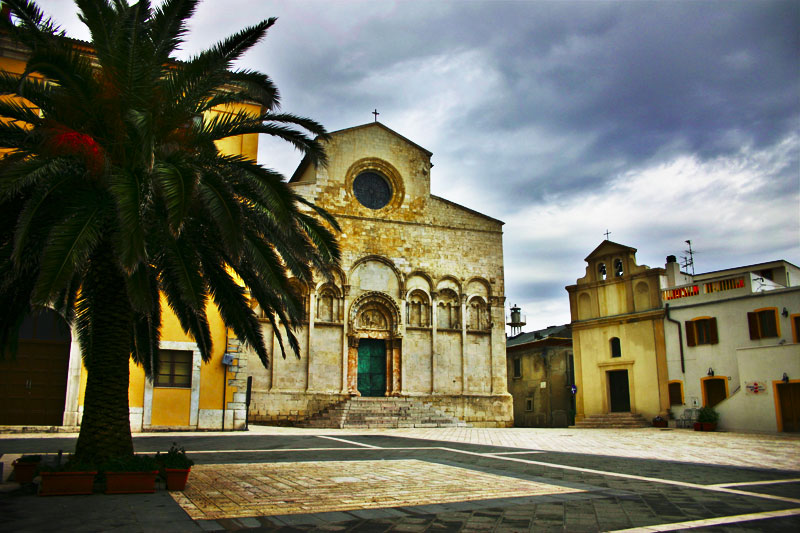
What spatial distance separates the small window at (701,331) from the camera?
2644 cm

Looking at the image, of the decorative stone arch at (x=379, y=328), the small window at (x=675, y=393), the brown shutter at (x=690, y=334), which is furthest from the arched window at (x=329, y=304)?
the brown shutter at (x=690, y=334)

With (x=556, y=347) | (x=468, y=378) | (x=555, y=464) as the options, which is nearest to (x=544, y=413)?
(x=556, y=347)

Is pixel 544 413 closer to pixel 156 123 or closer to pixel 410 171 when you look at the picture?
pixel 410 171

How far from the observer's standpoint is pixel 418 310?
3131cm

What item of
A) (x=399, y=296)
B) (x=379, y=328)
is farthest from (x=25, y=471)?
(x=399, y=296)

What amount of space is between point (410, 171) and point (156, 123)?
24.4 metres

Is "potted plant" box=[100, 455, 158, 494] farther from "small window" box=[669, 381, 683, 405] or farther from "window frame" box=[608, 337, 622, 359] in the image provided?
"window frame" box=[608, 337, 622, 359]

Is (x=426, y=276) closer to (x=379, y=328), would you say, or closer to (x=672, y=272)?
(x=379, y=328)

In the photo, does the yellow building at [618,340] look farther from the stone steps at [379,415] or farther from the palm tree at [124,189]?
the palm tree at [124,189]

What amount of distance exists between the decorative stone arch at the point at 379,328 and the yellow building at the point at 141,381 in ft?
28.2

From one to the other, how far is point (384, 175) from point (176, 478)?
1006 inches

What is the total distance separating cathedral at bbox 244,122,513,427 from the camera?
29.2m

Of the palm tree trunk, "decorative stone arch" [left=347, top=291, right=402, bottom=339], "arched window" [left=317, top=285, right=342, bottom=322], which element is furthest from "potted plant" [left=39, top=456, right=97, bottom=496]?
"decorative stone arch" [left=347, top=291, right=402, bottom=339]

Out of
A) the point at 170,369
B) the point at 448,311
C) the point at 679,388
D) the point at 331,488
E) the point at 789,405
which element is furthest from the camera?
the point at 448,311
